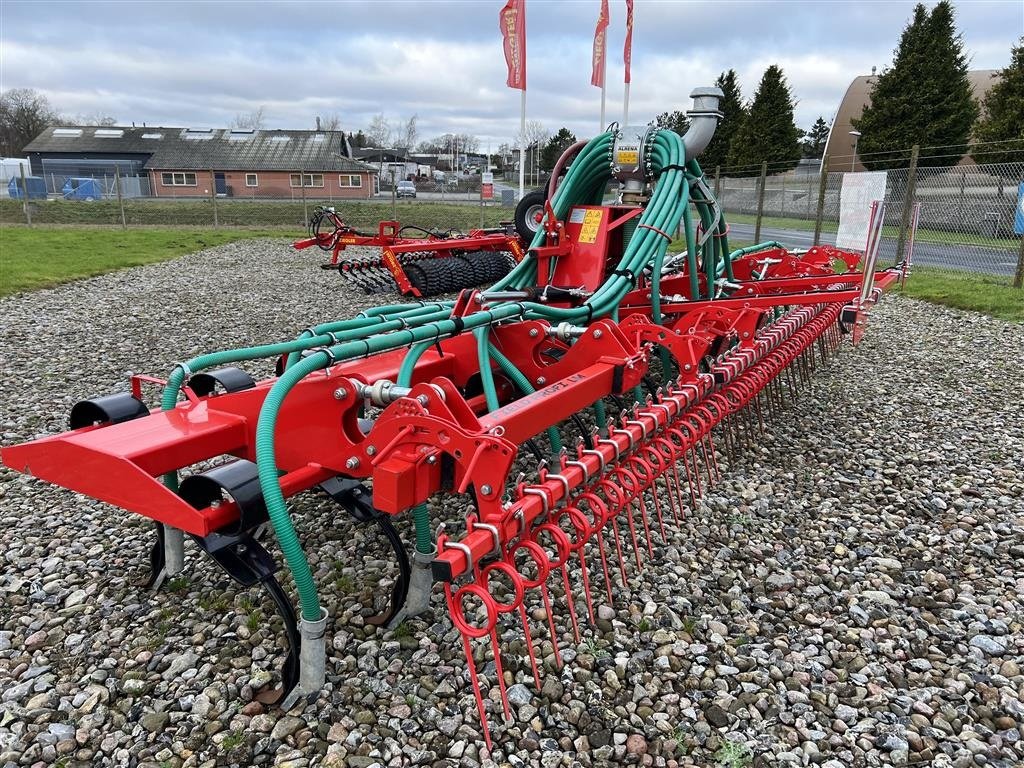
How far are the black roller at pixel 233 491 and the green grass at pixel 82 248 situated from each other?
10.4 metres

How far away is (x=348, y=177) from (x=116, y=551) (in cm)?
3845

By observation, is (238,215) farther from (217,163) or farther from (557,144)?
(557,144)

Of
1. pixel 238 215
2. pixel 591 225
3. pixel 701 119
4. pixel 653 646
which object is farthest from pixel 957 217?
pixel 238 215

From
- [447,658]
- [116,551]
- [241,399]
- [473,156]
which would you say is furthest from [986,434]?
[473,156]

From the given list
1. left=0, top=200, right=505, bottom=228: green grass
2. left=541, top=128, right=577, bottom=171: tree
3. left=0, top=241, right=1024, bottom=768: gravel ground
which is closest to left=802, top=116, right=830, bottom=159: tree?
left=541, top=128, right=577, bottom=171: tree

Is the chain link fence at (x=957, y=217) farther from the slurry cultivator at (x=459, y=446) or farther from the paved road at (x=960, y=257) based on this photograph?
the slurry cultivator at (x=459, y=446)

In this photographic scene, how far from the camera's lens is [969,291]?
36.8ft

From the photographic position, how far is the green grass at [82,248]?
39.6ft

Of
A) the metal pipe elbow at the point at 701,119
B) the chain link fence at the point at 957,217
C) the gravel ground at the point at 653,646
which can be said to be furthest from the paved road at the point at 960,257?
the gravel ground at the point at 653,646

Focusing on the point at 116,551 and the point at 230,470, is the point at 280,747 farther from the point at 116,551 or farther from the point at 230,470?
the point at 116,551

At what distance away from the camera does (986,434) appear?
5359 millimetres

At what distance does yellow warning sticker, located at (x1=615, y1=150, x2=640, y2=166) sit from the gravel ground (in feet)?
8.58

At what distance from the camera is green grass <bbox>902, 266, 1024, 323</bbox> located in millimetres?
9891

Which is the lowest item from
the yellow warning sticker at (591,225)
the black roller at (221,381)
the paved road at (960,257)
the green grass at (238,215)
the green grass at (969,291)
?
the green grass at (969,291)
